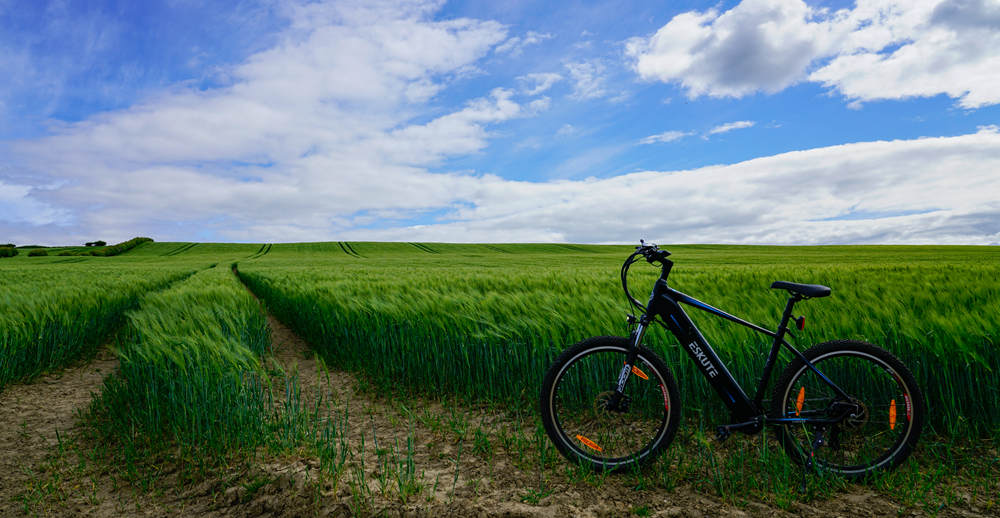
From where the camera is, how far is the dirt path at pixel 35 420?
12.0 feet

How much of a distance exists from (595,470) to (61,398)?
262 inches

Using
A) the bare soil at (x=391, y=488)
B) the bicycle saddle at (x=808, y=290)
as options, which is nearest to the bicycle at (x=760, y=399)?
the bicycle saddle at (x=808, y=290)

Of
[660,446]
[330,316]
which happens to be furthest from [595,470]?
[330,316]

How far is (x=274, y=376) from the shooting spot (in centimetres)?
657

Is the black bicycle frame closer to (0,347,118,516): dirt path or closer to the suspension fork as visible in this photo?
the suspension fork

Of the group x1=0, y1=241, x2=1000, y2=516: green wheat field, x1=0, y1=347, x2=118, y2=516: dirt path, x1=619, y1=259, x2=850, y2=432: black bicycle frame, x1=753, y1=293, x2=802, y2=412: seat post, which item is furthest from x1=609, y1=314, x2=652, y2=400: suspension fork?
x1=0, y1=347, x2=118, y2=516: dirt path

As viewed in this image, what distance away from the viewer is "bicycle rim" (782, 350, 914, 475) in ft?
10.9

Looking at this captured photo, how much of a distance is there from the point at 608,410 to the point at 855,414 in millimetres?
1679

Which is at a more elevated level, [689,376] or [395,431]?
[689,376]

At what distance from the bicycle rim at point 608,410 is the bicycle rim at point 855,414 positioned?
0.97 m

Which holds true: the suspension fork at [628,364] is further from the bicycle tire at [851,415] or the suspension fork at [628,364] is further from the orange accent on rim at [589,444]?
the bicycle tire at [851,415]

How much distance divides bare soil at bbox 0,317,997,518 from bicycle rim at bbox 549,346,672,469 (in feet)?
0.68

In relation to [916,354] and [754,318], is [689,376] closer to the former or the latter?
[754,318]

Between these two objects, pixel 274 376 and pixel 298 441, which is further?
pixel 274 376
